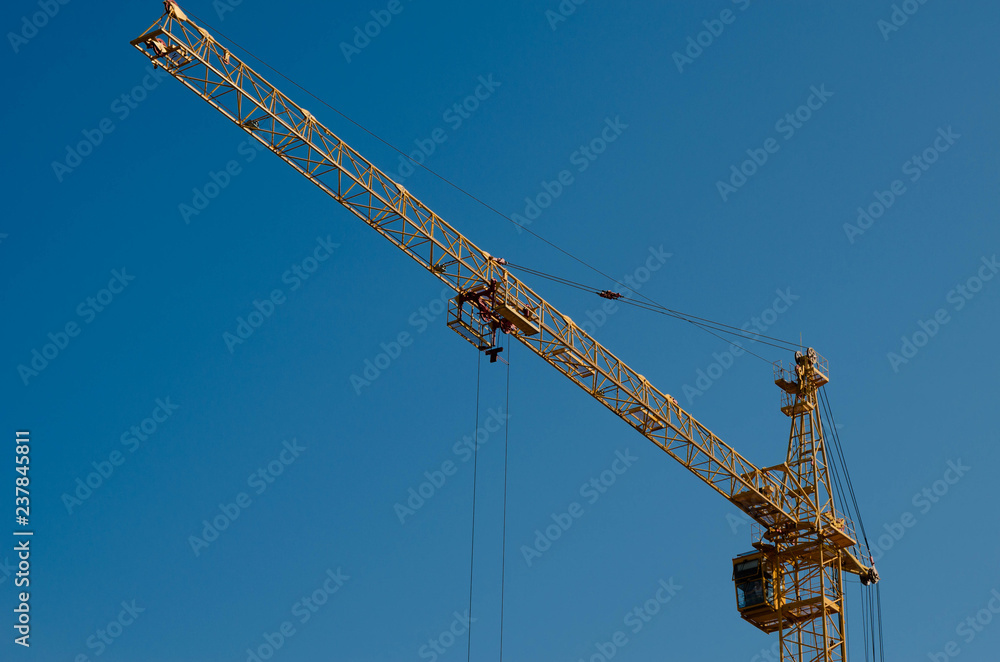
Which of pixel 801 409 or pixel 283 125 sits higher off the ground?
pixel 801 409

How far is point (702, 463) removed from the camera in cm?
7575

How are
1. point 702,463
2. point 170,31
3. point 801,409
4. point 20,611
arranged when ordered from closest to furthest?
1. point 20,611
2. point 170,31
3. point 702,463
4. point 801,409

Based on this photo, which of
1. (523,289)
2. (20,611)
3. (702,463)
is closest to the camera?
(20,611)

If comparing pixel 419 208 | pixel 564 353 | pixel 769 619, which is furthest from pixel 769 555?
pixel 419 208

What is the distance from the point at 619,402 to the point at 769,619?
12526 millimetres

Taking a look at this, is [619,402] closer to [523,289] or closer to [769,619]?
[523,289]

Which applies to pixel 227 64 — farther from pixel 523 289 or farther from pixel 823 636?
pixel 823 636

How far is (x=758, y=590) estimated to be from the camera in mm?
76500

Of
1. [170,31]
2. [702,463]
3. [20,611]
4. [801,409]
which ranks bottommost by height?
[20,611]

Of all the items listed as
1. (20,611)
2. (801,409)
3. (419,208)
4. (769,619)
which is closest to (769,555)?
(769,619)

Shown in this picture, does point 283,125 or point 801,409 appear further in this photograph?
point 801,409

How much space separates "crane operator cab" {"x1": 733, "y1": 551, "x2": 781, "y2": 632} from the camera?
7638cm

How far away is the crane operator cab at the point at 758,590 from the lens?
7638 centimetres

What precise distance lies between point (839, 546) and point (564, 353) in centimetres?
1708
